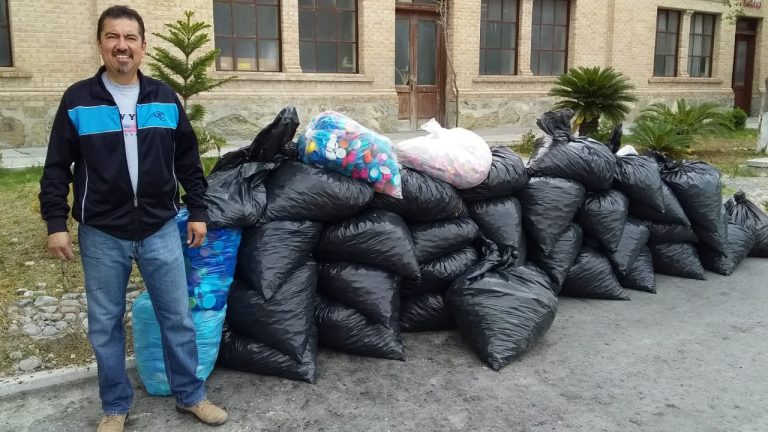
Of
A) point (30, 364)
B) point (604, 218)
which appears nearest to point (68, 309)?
point (30, 364)

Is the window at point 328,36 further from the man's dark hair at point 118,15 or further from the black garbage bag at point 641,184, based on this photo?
the man's dark hair at point 118,15

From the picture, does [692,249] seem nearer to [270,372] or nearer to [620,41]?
[270,372]

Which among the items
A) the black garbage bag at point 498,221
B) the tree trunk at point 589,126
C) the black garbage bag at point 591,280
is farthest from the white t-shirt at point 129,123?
the tree trunk at point 589,126

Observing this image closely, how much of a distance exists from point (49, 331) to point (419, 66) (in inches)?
447

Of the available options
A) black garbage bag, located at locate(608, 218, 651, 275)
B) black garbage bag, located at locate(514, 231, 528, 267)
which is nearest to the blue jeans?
black garbage bag, located at locate(514, 231, 528, 267)

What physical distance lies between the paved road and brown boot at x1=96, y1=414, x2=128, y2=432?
0.32ft

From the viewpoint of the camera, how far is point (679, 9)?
57.5 feet

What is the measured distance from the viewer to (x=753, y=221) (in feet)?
17.7

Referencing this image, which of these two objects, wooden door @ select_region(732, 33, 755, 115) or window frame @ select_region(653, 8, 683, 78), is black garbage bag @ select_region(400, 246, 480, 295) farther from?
wooden door @ select_region(732, 33, 755, 115)

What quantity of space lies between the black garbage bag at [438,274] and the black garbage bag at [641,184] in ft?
4.66

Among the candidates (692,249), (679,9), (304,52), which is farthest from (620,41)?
(692,249)

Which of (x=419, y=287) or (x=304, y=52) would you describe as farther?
(x=304, y=52)

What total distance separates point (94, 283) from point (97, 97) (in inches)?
27.8

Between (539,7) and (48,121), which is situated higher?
(539,7)
